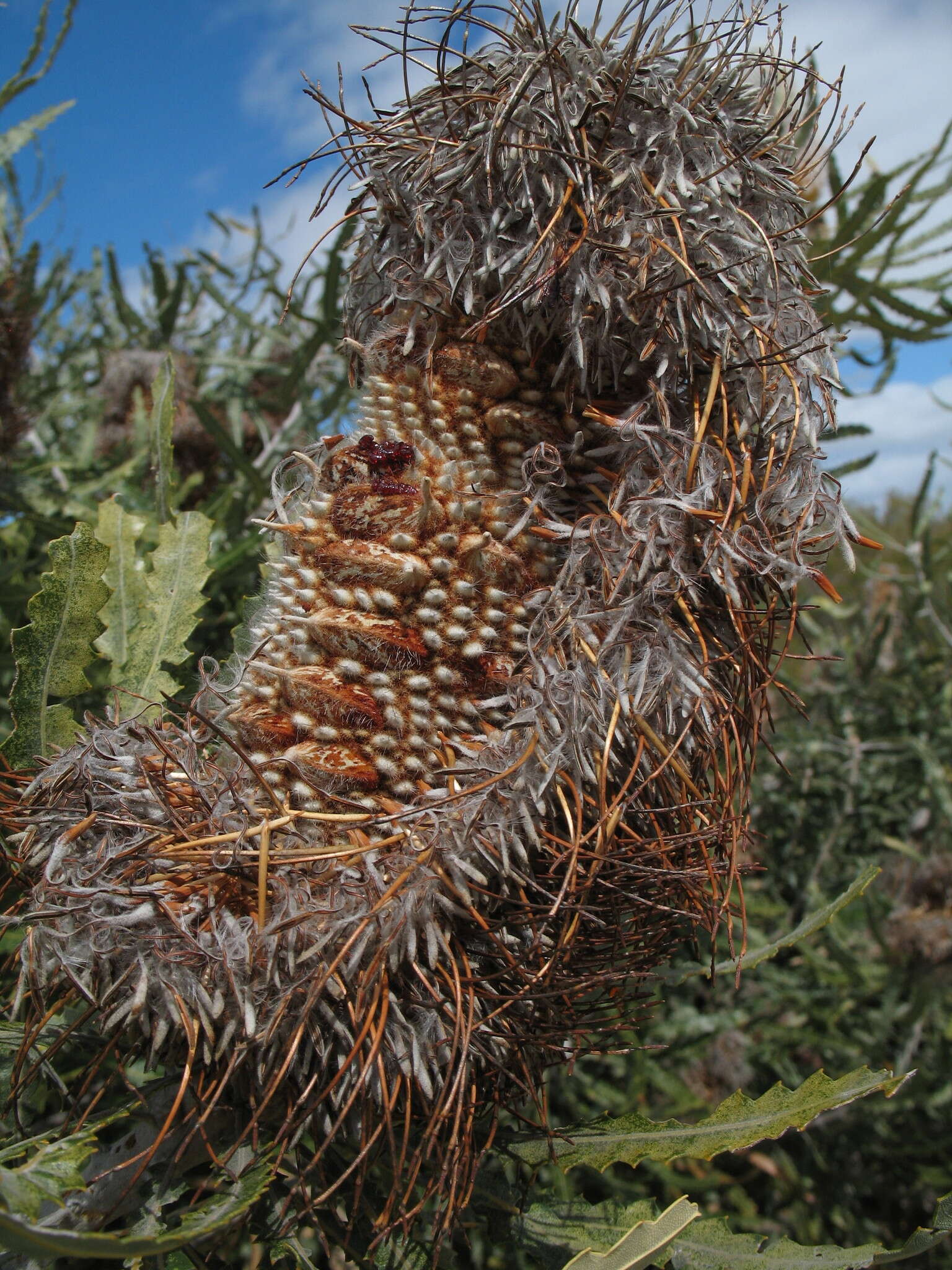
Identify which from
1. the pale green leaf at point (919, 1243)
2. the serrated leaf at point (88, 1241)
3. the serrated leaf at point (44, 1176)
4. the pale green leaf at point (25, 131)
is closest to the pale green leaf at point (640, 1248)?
the pale green leaf at point (919, 1243)

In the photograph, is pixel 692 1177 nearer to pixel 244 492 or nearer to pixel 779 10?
pixel 244 492

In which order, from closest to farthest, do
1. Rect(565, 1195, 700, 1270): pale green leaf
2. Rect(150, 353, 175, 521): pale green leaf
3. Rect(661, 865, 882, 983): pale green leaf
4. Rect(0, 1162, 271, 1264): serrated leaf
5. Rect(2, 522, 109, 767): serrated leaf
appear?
Rect(0, 1162, 271, 1264): serrated leaf → Rect(565, 1195, 700, 1270): pale green leaf → Rect(2, 522, 109, 767): serrated leaf → Rect(661, 865, 882, 983): pale green leaf → Rect(150, 353, 175, 521): pale green leaf

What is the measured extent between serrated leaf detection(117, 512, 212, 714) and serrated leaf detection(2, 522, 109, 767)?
0.11m

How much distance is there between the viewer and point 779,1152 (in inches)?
161

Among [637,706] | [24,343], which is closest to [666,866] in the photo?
[637,706]

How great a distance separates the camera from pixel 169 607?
167 cm

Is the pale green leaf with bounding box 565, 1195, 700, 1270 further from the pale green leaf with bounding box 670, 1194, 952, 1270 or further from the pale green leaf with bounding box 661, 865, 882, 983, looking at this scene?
the pale green leaf with bounding box 661, 865, 882, 983

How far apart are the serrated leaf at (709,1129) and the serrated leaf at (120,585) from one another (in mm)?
1147

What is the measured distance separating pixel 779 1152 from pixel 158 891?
404 centimetres

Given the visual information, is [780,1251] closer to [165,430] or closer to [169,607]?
[169,607]

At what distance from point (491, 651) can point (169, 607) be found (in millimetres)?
712

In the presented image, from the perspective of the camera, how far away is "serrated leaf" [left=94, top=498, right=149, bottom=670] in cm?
167

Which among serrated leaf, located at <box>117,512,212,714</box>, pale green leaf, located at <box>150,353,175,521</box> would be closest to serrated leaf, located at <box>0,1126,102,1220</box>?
serrated leaf, located at <box>117,512,212,714</box>

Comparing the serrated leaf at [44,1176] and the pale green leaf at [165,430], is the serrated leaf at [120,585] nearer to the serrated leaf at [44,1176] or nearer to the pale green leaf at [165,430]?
the pale green leaf at [165,430]
